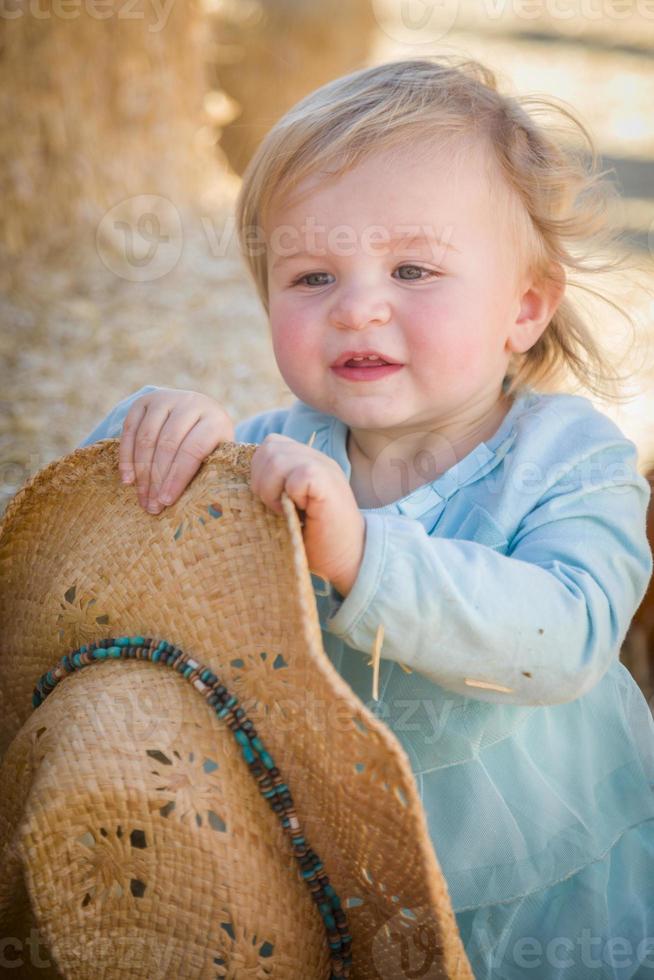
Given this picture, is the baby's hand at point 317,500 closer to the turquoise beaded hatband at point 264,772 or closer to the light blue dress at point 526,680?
the light blue dress at point 526,680

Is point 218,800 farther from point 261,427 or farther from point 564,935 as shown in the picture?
point 261,427

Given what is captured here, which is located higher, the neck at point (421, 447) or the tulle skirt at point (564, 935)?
the neck at point (421, 447)

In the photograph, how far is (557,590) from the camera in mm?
Answer: 1228

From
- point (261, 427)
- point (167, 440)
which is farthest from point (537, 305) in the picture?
point (167, 440)

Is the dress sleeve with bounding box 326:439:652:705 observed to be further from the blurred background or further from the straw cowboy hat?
the blurred background

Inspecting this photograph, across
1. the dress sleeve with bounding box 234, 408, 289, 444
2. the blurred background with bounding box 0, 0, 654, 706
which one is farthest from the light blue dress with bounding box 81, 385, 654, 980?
the blurred background with bounding box 0, 0, 654, 706

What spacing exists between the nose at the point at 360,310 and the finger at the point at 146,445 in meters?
0.29

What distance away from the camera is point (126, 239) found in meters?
4.66

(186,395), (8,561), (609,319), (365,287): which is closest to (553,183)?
(365,287)

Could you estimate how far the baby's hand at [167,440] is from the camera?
123cm

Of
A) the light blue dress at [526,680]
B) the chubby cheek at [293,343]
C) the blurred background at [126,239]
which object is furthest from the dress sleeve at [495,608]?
the blurred background at [126,239]

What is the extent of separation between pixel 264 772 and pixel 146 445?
0.47 metres

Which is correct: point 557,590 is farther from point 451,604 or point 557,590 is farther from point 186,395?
point 186,395

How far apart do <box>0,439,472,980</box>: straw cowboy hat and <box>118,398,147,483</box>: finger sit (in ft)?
0.39
